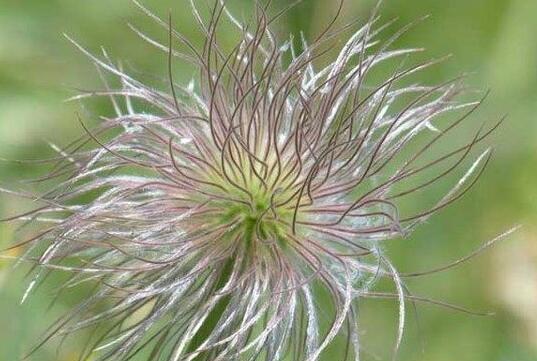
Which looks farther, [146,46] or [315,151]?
[146,46]

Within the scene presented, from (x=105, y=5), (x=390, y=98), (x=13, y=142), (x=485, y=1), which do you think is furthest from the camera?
(x=485, y=1)

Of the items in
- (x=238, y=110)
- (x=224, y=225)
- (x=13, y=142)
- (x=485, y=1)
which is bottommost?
(x=224, y=225)

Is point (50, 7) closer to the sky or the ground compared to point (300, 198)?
closer to the sky

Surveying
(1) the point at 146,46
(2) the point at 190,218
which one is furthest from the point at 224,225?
(1) the point at 146,46

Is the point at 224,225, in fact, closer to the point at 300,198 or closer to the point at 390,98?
the point at 300,198

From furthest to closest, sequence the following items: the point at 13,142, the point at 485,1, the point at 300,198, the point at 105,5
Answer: the point at 485,1
the point at 105,5
the point at 13,142
the point at 300,198

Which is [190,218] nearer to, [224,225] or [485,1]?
[224,225]
